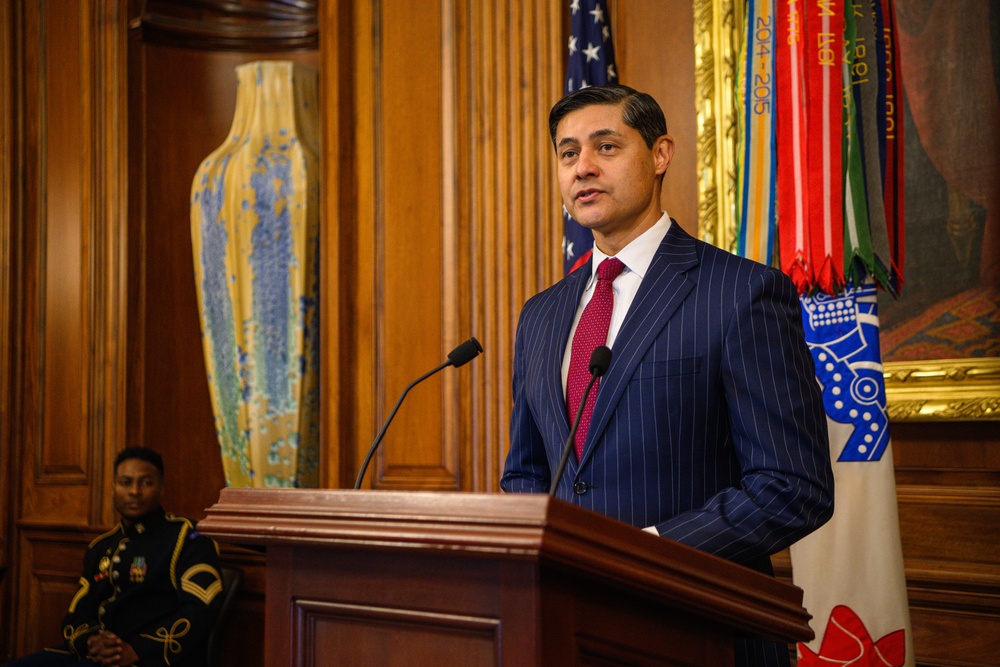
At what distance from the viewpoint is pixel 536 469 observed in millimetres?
2037

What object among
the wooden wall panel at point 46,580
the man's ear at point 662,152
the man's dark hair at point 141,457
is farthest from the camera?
the wooden wall panel at point 46,580

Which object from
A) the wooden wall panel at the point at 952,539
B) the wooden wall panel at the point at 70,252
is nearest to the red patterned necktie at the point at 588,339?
the wooden wall panel at the point at 952,539

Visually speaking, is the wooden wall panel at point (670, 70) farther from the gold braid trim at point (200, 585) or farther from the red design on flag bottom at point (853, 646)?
the gold braid trim at point (200, 585)

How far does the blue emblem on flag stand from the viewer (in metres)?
2.57

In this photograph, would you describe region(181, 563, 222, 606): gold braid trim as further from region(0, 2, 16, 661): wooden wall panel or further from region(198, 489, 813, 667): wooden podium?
region(198, 489, 813, 667): wooden podium

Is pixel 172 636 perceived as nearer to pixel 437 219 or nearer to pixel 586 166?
pixel 437 219

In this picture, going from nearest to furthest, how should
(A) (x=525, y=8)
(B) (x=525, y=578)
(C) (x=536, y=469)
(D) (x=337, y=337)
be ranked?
(B) (x=525, y=578)
(C) (x=536, y=469)
(A) (x=525, y=8)
(D) (x=337, y=337)

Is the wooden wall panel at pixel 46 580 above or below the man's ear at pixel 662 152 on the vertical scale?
below

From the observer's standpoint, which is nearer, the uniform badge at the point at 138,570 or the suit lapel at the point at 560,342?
the suit lapel at the point at 560,342

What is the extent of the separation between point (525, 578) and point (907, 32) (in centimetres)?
271

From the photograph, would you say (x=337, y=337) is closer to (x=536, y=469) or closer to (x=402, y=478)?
(x=402, y=478)

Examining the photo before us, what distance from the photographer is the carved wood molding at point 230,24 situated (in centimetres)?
509

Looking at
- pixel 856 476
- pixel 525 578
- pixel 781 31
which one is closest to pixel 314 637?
pixel 525 578

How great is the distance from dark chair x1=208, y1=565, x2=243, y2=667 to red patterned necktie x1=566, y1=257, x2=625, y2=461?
2703 mm
